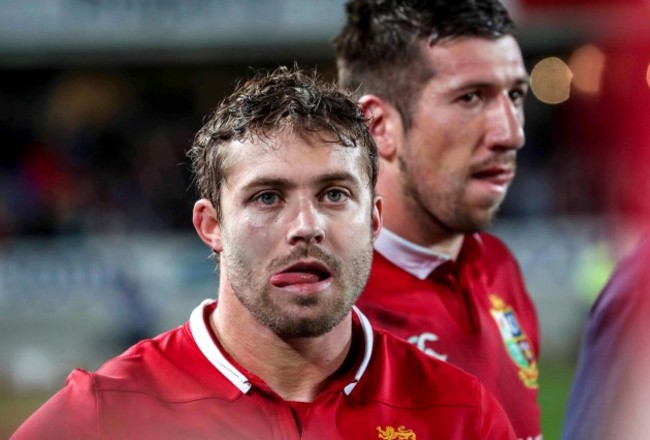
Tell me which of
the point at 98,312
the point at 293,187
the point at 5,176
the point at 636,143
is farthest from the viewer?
the point at 5,176

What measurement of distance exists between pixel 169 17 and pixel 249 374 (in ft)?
36.8

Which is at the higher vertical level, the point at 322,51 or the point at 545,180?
the point at 322,51

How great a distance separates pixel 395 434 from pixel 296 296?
1.28ft

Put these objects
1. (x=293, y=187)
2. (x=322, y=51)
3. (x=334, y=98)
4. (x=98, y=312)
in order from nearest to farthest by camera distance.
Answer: (x=293, y=187) → (x=334, y=98) → (x=98, y=312) → (x=322, y=51)

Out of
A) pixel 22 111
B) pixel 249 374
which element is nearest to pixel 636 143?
pixel 249 374

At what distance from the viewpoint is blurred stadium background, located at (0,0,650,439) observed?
1146cm

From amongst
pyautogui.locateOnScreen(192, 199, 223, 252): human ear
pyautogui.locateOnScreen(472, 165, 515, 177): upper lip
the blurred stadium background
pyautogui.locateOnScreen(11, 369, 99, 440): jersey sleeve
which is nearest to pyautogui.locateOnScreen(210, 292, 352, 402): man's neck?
pyautogui.locateOnScreen(192, 199, 223, 252): human ear

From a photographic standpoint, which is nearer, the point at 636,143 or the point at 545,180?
the point at 636,143

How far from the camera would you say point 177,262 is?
11750mm

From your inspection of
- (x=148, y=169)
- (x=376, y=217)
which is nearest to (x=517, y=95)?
(x=376, y=217)

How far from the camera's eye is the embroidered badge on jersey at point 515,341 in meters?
3.12

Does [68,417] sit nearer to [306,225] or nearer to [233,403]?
[233,403]

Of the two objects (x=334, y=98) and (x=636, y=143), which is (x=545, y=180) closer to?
(x=334, y=98)

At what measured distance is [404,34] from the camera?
10.3 feet
